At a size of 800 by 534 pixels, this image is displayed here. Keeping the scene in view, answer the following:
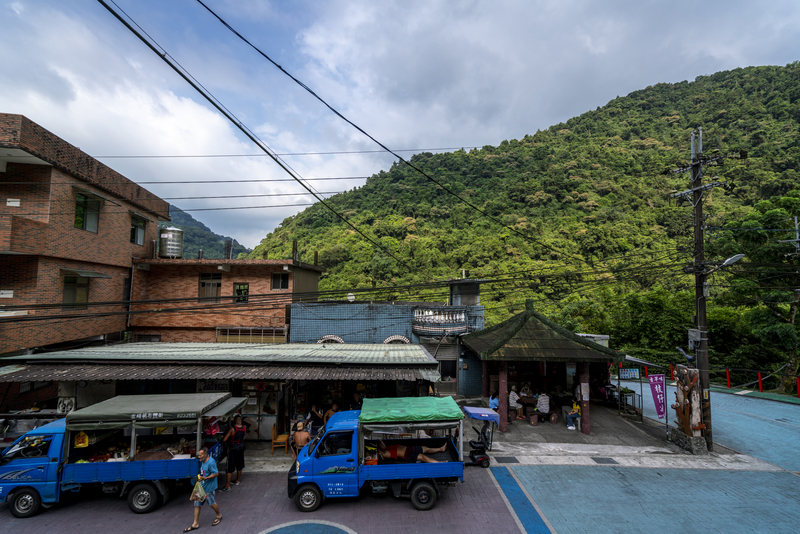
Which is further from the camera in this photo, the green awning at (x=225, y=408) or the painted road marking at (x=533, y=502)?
the green awning at (x=225, y=408)

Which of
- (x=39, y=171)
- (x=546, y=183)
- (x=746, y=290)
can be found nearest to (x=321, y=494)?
(x=39, y=171)

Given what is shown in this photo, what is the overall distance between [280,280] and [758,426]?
25.4 m

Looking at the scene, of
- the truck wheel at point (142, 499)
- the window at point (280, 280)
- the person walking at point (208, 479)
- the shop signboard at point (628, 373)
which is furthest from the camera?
the window at point (280, 280)

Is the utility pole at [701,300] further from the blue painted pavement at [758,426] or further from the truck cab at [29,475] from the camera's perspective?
the truck cab at [29,475]

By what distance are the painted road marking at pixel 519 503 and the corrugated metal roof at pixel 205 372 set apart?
11.1ft

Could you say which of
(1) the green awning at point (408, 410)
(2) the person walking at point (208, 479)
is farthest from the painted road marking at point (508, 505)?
(2) the person walking at point (208, 479)

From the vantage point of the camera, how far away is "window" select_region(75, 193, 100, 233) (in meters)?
17.6

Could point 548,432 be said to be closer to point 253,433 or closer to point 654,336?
point 253,433

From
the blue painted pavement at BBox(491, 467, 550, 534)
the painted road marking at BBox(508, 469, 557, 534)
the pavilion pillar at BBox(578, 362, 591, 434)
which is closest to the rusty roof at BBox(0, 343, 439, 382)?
the blue painted pavement at BBox(491, 467, 550, 534)

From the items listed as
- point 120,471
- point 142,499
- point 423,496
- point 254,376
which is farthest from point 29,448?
point 423,496

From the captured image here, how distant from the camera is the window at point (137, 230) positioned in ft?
72.3

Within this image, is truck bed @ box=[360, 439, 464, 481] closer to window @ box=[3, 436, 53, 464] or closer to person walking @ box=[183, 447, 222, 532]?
person walking @ box=[183, 447, 222, 532]

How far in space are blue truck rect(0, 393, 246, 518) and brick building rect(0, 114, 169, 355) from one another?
5.37 metres

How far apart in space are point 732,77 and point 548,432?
120m
